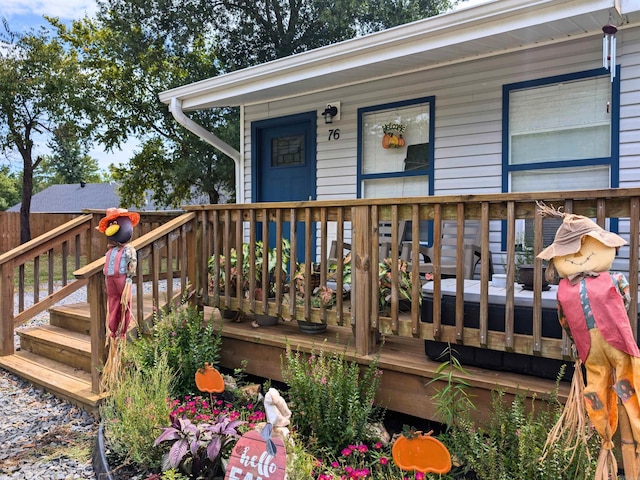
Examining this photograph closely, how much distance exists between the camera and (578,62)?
3928 millimetres

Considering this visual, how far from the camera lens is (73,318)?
4176 mm

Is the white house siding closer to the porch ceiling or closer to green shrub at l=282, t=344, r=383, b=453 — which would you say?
the porch ceiling

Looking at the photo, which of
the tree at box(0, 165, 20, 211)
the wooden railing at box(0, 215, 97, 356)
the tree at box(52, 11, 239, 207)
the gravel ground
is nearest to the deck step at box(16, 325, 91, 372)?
the wooden railing at box(0, 215, 97, 356)

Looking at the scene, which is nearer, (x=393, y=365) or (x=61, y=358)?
(x=393, y=365)

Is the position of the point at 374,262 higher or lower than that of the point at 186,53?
lower

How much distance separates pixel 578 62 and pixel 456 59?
1.05 m

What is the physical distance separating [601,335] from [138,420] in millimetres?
2090

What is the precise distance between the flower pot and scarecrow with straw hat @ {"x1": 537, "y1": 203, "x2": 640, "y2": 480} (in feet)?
5.98

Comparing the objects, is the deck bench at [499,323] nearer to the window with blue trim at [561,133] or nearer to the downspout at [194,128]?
the window with blue trim at [561,133]

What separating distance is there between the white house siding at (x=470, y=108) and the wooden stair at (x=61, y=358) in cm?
290

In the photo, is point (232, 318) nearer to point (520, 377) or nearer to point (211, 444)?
point (211, 444)

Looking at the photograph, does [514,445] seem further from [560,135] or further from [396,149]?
[396,149]

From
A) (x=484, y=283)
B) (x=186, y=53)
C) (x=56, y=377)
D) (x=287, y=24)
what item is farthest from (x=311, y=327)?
(x=186, y=53)

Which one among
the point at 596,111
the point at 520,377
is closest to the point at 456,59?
the point at 596,111
